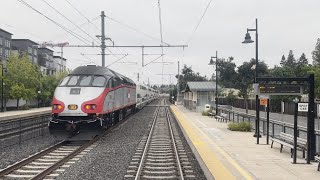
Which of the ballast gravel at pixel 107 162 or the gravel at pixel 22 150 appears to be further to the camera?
the gravel at pixel 22 150

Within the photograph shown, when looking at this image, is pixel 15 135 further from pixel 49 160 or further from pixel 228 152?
pixel 228 152

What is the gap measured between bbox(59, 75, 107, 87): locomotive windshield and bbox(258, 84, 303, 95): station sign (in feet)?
24.6

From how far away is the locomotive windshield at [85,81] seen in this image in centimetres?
1759

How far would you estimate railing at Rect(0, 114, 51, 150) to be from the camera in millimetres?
16828

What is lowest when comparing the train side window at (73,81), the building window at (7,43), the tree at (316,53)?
the train side window at (73,81)

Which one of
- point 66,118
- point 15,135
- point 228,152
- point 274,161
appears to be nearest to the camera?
point 274,161

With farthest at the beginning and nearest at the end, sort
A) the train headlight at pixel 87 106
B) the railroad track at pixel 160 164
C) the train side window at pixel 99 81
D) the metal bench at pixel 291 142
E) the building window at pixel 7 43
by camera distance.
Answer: the building window at pixel 7 43 < the train side window at pixel 99 81 < the train headlight at pixel 87 106 < the metal bench at pixel 291 142 < the railroad track at pixel 160 164

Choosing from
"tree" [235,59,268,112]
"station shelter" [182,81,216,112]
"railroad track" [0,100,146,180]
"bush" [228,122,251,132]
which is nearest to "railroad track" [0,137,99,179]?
"railroad track" [0,100,146,180]

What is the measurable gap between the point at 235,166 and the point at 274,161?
1604mm

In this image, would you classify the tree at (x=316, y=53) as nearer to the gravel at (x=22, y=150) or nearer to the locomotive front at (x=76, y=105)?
the locomotive front at (x=76, y=105)

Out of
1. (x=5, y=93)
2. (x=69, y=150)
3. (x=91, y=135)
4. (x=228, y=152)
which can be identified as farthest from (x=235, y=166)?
(x=5, y=93)

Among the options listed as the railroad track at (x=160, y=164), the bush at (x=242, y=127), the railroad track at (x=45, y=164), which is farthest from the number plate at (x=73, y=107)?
the bush at (x=242, y=127)

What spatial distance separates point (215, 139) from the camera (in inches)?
682

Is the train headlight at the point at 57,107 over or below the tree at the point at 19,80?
below
